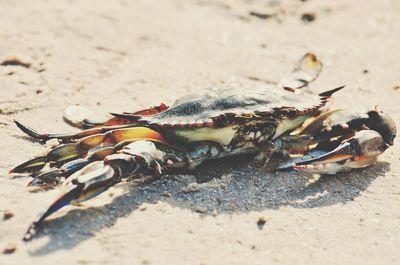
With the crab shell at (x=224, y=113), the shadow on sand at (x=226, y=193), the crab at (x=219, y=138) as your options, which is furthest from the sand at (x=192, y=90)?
the crab shell at (x=224, y=113)

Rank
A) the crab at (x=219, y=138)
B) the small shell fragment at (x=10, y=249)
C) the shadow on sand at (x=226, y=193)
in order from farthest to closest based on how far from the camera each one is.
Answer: the crab at (x=219, y=138)
the shadow on sand at (x=226, y=193)
the small shell fragment at (x=10, y=249)

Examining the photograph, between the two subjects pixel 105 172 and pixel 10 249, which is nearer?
pixel 10 249

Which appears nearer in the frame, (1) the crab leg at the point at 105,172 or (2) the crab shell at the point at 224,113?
(1) the crab leg at the point at 105,172

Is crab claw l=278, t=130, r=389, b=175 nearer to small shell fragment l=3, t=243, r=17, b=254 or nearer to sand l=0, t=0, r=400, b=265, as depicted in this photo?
sand l=0, t=0, r=400, b=265

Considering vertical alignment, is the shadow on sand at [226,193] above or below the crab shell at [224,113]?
below

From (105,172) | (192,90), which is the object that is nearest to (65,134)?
(105,172)

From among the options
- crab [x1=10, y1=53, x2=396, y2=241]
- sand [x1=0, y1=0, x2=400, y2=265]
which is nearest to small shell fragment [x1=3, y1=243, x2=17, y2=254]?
sand [x1=0, y1=0, x2=400, y2=265]

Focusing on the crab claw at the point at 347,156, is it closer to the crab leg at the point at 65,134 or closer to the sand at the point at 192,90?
the sand at the point at 192,90

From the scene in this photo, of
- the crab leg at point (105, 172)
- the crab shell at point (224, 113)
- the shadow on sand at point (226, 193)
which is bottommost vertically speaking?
the shadow on sand at point (226, 193)

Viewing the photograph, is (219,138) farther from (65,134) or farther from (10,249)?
(10,249)
